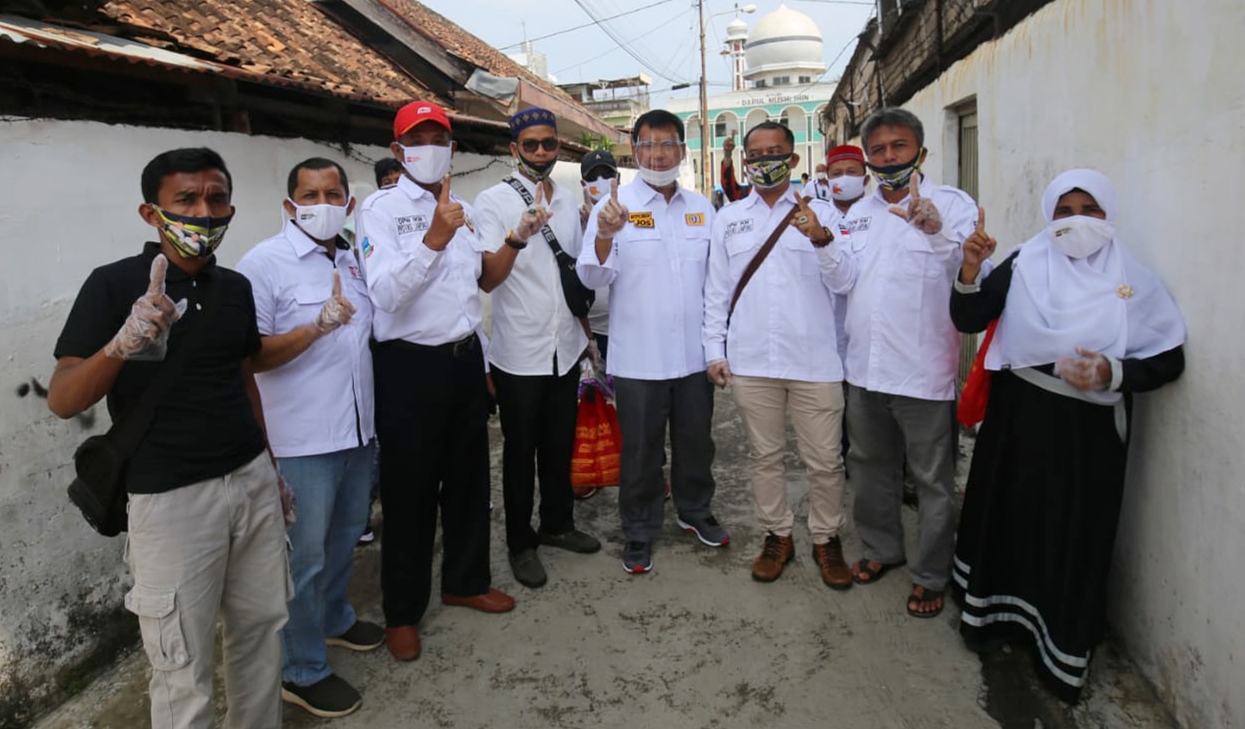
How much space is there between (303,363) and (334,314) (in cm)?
28

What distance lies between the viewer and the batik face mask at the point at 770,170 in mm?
3398

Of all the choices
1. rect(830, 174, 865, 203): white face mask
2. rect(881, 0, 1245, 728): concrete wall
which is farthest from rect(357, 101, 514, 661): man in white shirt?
rect(830, 174, 865, 203): white face mask

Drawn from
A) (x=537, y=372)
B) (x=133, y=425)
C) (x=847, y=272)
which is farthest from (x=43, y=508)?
(x=847, y=272)

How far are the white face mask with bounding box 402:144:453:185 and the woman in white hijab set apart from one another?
201 centimetres

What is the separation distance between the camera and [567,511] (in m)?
4.09

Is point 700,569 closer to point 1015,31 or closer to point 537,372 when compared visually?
point 537,372

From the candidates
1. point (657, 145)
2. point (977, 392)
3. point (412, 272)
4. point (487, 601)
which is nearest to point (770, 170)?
point (657, 145)

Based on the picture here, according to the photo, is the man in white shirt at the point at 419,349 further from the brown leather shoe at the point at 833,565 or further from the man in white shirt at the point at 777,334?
the brown leather shoe at the point at 833,565

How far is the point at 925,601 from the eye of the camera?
3295mm

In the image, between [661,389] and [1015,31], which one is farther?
[1015,31]

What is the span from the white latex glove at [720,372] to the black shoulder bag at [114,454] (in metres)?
2.11

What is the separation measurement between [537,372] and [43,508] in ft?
6.56

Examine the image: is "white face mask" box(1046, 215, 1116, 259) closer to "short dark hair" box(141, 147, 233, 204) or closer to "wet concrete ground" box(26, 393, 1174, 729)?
"wet concrete ground" box(26, 393, 1174, 729)

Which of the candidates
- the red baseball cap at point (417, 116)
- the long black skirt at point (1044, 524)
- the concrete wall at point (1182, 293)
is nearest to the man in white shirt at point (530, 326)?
the red baseball cap at point (417, 116)
